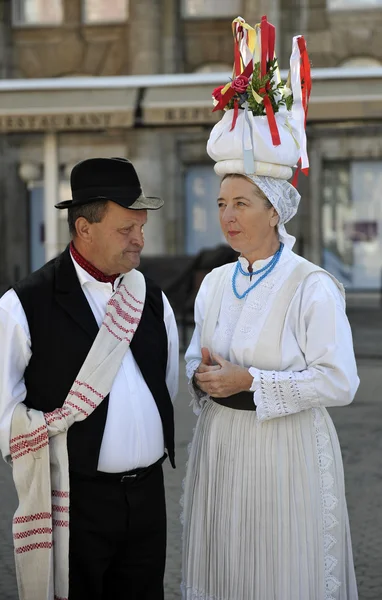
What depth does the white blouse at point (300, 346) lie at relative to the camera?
2631 millimetres

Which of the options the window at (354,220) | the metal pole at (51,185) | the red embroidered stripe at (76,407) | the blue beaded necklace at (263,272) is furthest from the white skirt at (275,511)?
the window at (354,220)

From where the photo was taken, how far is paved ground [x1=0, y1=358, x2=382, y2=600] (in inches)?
158

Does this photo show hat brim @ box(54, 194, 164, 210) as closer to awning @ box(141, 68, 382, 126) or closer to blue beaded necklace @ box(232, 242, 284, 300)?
blue beaded necklace @ box(232, 242, 284, 300)

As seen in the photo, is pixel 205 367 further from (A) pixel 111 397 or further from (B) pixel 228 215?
(B) pixel 228 215

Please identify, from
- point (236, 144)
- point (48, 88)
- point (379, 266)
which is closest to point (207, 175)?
point (379, 266)

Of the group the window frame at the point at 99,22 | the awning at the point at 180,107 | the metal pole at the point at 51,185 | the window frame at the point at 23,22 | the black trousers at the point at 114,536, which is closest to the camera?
the black trousers at the point at 114,536

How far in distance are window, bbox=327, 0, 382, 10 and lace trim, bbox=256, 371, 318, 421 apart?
15678 mm

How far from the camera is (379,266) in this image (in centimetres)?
1714

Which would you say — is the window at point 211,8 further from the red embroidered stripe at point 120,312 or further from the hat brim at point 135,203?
the red embroidered stripe at point 120,312

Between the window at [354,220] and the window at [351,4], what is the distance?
2.96 m

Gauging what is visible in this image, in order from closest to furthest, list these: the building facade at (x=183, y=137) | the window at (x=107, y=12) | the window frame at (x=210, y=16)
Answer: the building facade at (x=183, y=137)
the window frame at (x=210, y=16)
the window at (x=107, y=12)

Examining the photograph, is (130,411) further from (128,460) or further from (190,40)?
(190,40)

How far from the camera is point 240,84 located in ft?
8.94

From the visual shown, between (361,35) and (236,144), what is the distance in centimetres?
1525
